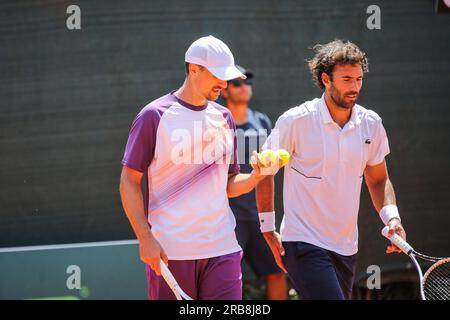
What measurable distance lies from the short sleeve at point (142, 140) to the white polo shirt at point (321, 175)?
828 mm

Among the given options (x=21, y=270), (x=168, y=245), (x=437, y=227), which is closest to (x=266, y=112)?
(x=437, y=227)

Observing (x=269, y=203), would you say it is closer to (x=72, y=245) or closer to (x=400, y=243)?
(x=400, y=243)

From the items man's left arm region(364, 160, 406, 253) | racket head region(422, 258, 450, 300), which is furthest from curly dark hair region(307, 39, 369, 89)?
racket head region(422, 258, 450, 300)

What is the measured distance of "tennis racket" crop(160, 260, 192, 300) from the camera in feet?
14.3

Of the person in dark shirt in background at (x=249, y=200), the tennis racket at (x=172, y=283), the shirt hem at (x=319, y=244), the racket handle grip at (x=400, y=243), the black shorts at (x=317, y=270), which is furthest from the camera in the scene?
the person in dark shirt in background at (x=249, y=200)

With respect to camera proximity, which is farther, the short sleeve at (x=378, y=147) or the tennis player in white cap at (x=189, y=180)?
the short sleeve at (x=378, y=147)

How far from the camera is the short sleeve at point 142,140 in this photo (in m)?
4.47

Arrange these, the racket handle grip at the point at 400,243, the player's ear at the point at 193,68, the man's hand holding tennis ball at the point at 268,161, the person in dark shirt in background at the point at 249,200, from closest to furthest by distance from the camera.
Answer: the man's hand holding tennis ball at the point at 268,161, the player's ear at the point at 193,68, the racket handle grip at the point at 400,243, the person in dark shirt in background at the point at 249,200

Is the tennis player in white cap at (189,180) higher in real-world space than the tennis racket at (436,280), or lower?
higher

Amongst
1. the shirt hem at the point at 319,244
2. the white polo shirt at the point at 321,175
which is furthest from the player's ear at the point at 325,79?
the shirt hem at the point at 319,244

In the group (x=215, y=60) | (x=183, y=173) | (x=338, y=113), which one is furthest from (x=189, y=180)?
(x=338, y=113)

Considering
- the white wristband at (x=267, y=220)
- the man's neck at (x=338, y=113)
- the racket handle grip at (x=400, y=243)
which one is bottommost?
the racket handle grip at (x=400, y=243)

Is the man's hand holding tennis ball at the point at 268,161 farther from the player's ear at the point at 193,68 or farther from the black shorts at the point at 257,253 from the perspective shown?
the black shorts at the point at 257,253
